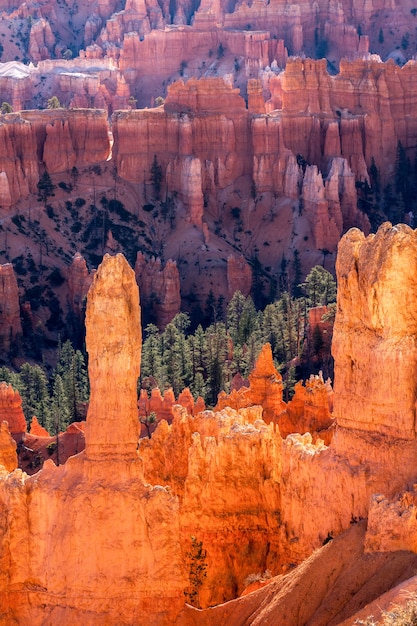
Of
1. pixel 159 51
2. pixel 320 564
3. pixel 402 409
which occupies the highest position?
pixel 402 409

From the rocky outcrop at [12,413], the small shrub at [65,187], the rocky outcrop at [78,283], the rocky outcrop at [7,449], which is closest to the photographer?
the rocky outcrop at [7,449]

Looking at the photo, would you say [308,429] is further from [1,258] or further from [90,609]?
[1,258]

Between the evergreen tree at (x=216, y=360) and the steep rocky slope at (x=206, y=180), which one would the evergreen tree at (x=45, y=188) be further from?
the evergreen tree at (x=216, y=360)

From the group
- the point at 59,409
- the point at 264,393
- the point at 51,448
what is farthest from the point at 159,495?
the point at 59,409

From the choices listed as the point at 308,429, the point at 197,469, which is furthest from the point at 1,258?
the point at 197,469

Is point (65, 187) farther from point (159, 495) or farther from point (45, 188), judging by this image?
point (159, 495)

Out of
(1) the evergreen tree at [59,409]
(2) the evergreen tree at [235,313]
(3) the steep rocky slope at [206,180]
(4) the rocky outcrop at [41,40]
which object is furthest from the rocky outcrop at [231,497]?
(4) the rocky outcrop at [41,40]

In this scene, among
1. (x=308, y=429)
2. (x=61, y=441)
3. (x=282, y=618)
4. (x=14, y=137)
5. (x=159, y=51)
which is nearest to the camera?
(x=282, y=618)
